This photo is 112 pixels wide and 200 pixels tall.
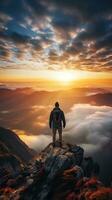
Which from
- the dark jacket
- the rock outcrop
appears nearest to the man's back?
the dark jacket

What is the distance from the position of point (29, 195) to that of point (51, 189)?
265 centimetres

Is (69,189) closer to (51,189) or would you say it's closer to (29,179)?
(51,189)

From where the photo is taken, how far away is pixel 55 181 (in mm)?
30281

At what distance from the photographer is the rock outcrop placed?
26422mm

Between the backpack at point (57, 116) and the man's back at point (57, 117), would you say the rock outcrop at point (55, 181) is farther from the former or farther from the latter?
the backpack at point (57, 116)

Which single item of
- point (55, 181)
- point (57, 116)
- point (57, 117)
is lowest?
point (55, 181)

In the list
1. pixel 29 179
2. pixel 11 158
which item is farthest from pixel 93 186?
pixel 11 158

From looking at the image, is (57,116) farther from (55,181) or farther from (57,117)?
(55,181)

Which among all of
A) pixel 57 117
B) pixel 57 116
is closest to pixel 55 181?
pixel 57 117

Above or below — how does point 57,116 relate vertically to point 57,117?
above

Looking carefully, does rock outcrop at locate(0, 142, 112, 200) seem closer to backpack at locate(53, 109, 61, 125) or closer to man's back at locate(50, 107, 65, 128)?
man's back at locate(50, 107, 65, 128)

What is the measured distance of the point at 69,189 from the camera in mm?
27984

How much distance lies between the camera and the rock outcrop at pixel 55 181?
2642cm

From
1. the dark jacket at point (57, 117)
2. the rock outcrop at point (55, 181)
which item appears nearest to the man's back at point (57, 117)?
the dark jacket at point (57, 117)
